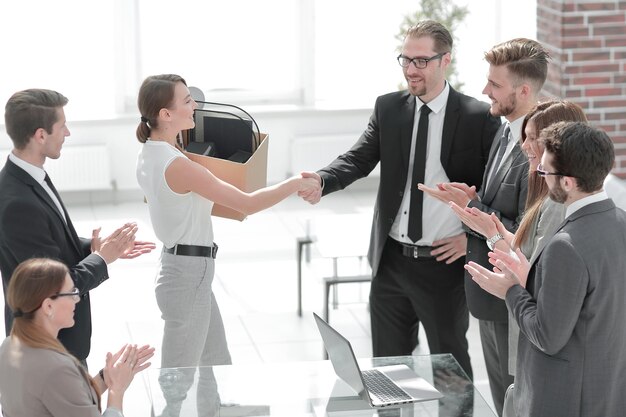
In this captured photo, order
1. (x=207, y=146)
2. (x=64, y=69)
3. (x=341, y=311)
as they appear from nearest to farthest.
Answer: (x=207, y=146) → (x=341, y=311) → (x=64, y=69)

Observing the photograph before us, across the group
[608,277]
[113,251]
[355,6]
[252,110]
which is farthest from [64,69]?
[608,277]

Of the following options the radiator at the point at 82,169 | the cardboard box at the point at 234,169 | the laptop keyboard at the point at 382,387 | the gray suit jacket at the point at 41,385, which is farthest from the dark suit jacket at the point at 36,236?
the radiator at the point at 82,169

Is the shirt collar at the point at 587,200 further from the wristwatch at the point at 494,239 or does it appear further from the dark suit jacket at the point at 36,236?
the dark suit jacket at the point at 36,236

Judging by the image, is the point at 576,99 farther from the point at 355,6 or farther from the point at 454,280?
the point at 355,6

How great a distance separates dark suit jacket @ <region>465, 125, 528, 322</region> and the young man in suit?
2.69ft

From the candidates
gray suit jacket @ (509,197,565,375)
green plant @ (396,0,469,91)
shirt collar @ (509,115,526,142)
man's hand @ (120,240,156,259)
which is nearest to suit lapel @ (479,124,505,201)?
shirt collar @ (509,115,526,142)

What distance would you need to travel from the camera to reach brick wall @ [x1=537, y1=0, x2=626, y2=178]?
6.19 metres

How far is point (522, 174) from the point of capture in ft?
12.7

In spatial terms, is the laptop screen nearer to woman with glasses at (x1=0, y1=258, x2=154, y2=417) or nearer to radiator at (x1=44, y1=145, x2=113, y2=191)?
woman with glasses at (x1=0, y1=258, x2=154, y2=417)

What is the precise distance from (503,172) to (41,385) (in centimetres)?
199

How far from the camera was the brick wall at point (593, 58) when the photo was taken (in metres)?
6.19

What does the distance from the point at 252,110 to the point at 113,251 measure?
5.54m

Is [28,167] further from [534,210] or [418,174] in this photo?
[534,210]

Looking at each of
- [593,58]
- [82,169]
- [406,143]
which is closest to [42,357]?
[406,143]
